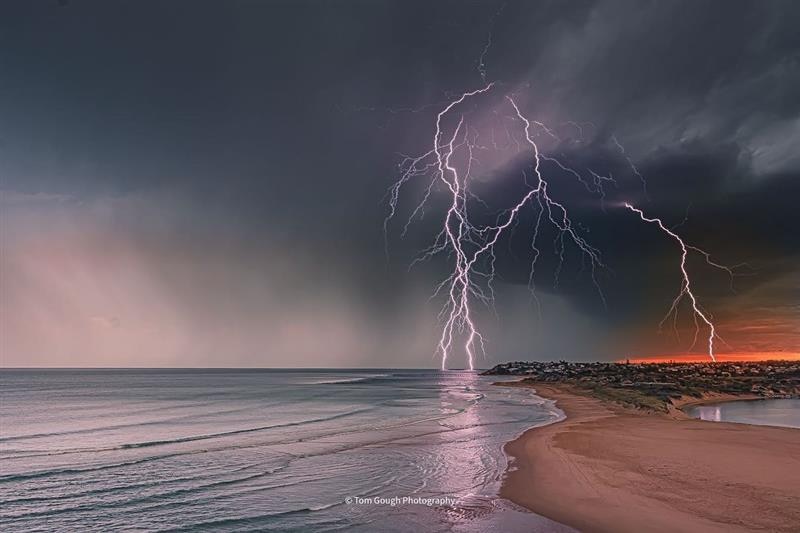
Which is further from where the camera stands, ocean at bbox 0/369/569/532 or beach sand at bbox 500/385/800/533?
ocean at bbox 0/369/569/532

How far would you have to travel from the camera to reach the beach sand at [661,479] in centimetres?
1002

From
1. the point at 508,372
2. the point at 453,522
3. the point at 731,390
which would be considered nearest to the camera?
the point at 453,522

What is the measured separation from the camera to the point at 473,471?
590 inches

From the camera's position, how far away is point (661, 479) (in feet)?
43.5

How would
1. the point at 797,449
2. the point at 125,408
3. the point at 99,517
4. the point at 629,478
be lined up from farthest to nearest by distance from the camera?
the point at 125,408
the point at 797,449
the point at 629,478
the point at 99,517

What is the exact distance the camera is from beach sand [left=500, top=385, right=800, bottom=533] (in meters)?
10.0

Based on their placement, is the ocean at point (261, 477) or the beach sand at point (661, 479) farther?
the ocean at point (261, 477)

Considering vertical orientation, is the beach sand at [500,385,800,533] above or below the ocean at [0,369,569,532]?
above

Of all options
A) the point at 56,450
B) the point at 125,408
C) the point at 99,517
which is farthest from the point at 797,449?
the point at 125,408

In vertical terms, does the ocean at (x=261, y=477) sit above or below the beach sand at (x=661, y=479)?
below

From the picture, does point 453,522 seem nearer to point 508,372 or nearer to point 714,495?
point 714,495

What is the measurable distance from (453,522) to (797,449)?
13.9 metres

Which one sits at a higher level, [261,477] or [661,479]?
[661,479]

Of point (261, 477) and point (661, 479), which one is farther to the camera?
point (261, 477)
